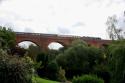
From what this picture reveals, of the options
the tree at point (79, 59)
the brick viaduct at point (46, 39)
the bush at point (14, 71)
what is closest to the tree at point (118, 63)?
the bush at point (14, 71)

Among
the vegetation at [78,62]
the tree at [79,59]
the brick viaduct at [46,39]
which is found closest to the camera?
the vegetation at [78,62]

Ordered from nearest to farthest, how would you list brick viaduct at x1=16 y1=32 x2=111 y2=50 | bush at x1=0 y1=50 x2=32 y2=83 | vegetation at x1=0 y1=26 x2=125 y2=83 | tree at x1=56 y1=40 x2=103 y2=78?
bush at x1=0 y1=50 x2=32 y2=83 → vegetation at x1=0 y1=26 x2=125 y2=83 → tree at x1=56 y1=40 x2=103 y2=78 → brick viaduct at x1=16 y1=32 x2=111 y2=50

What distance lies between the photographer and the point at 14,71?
57.8 feet

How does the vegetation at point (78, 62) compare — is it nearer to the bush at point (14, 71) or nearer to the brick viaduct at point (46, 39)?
the bush at point (14, 71)

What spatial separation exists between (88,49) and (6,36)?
39.3 feet

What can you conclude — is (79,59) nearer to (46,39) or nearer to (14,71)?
(46,39)

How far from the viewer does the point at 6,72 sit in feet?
57.8

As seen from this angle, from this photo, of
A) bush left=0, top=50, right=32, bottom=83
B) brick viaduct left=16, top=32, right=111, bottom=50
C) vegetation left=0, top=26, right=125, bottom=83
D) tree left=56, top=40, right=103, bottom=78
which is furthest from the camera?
brick viaduct left=16, top=32, right=111, bottom=50

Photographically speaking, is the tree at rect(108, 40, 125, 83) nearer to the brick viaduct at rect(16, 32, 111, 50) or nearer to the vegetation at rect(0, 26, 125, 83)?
the vegetation at rect(0, 26, 125, 83)

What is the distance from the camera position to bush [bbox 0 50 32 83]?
57.6ft

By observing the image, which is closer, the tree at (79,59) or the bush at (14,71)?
the bush at (14,71)

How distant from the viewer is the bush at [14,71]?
57.6 feet

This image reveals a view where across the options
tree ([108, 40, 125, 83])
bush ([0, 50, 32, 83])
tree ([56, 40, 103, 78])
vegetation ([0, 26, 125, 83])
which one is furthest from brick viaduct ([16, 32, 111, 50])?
bush ([0, 50, 32, 83])

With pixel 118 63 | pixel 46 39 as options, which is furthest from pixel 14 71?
pixel 46 39
